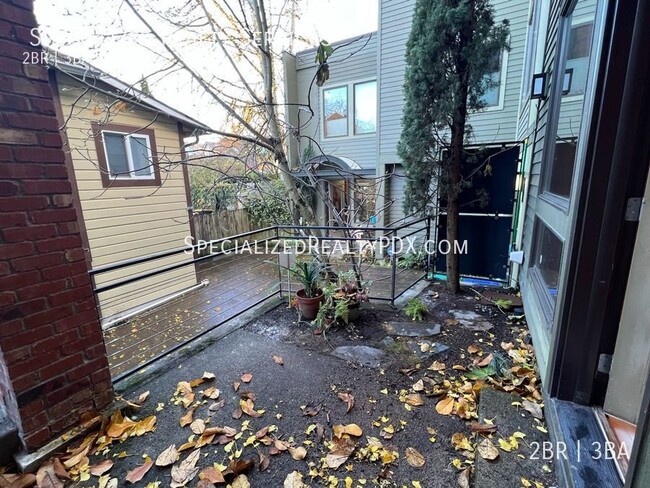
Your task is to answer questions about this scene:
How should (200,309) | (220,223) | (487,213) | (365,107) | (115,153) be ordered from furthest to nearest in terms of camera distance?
(220,223) → (365,107) → (200,309) → (115,153) → (487,213)

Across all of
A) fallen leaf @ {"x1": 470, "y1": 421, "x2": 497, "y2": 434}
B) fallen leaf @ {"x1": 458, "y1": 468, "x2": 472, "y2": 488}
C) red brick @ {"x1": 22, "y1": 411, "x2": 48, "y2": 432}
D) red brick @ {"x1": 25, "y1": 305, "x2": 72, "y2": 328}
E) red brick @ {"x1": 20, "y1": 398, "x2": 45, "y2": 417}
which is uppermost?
red brick @ {"x1": 25, "y1": 305, "x2": 72, "y2": 328}

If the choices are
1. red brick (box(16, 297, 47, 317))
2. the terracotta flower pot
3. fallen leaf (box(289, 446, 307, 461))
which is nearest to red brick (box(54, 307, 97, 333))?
red brick (box(16, 297, 47, 317))

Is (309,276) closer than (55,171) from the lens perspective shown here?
No

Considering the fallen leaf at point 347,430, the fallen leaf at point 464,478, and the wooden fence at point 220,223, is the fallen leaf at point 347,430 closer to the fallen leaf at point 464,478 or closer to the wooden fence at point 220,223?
the fallen leaf at point 464,478

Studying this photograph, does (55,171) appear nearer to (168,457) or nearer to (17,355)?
(17,355)

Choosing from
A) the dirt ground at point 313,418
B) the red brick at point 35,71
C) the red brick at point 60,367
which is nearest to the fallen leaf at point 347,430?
the dirt ground at point 313,418

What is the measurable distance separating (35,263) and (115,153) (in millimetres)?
4725

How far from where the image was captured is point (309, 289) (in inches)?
132

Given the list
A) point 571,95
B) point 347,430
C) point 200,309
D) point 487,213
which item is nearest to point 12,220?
point 347,430

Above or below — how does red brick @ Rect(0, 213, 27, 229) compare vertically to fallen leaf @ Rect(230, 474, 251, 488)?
above

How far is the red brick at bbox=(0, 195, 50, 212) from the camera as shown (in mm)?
1400

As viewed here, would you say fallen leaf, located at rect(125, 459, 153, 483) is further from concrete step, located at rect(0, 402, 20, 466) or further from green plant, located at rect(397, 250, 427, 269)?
green plant, located at rect(397, 250, 427, 269)

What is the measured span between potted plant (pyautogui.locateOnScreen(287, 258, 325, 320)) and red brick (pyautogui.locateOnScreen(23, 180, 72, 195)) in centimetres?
212

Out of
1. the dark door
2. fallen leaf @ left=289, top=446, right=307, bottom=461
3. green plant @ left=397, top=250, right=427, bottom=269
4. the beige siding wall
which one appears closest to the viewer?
fallen leaf @ left=289, top=446, right=307, bottom=461
